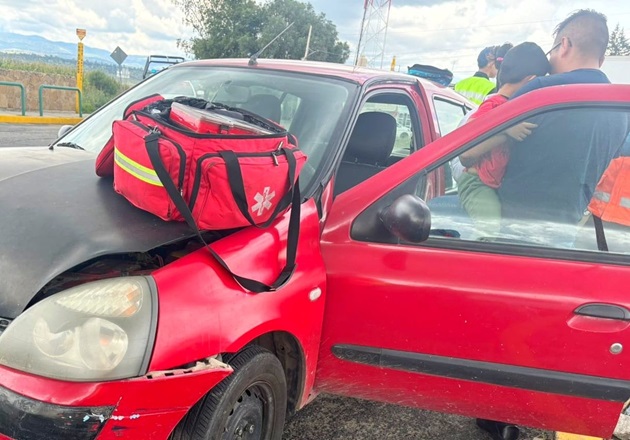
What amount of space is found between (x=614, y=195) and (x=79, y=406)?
190cm

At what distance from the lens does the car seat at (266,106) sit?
2598mm

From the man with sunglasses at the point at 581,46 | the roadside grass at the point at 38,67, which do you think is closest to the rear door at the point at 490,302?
the man with sunglasses at the point at 581,46

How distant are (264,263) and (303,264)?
192mm

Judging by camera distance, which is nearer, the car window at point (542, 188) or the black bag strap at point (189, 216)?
the black bag strap at point (189, 216)

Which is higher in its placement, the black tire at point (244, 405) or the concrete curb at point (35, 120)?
the black tire at point (244, 405)

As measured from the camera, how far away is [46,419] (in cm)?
126

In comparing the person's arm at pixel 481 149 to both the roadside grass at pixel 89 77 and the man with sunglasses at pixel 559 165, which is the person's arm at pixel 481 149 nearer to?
the man with sunglasses at pixel 559 165

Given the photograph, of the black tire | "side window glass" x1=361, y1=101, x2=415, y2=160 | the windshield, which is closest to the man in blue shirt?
the windshield

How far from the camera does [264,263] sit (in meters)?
1.68

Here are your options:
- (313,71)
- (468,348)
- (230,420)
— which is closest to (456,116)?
(313,71)

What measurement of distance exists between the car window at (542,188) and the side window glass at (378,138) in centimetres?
102

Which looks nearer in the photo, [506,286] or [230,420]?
[230,420]

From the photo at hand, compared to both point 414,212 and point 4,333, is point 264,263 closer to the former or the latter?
point 414,212

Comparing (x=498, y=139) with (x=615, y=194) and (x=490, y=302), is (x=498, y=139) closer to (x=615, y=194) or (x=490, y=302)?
(x=615, y=194)
